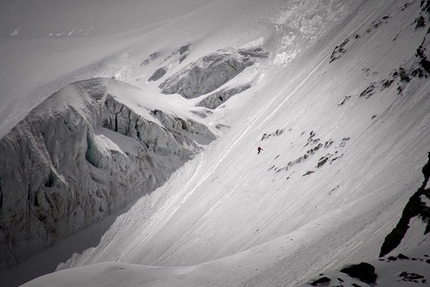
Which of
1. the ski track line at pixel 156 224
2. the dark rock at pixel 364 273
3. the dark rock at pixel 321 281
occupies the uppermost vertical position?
the dark rock at pixel 321 281

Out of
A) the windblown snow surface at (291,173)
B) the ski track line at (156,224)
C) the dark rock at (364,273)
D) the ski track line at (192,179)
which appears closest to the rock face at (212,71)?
the windblown snow surface at (291,173)

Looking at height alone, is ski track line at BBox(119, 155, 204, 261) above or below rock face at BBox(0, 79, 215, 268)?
below

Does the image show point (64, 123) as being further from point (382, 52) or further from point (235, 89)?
point (382, 52)

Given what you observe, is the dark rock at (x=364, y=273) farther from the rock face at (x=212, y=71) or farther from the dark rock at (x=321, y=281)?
the rock face at (x=212, y=71)

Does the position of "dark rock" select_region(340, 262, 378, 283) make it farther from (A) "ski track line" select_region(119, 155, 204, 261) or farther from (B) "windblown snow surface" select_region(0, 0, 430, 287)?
(A) "ski track line" select_region(119, 155, 204, 261)

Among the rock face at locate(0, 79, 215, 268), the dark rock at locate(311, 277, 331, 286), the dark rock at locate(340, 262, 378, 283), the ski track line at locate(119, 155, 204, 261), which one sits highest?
the rock face at locate(0, 79, 215, 268)

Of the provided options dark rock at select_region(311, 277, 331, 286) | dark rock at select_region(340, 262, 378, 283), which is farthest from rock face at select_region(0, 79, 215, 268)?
dark rock at select_region(340, 262, 378, 283)
